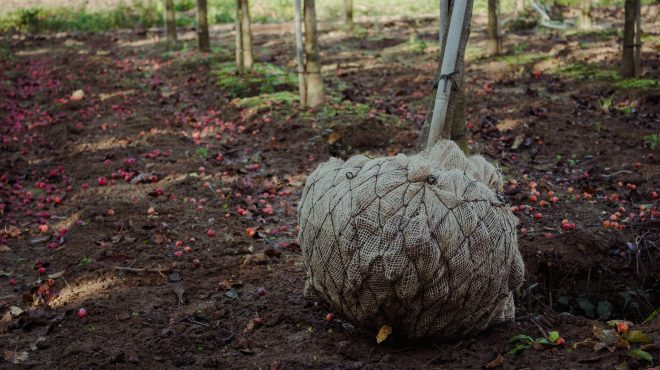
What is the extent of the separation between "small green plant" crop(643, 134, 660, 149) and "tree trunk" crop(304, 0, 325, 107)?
4816mm

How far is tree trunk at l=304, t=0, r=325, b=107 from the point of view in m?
9.41

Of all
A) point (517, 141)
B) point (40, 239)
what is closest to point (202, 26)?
point (517, 141)

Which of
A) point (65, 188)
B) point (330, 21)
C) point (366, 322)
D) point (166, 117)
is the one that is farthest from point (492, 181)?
point (330, 21)

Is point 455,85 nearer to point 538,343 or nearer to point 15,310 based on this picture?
point 538,343

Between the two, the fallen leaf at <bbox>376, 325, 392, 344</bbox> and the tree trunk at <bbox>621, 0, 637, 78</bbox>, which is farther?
the tree trunk at <bbox>621, 0, 637, 78</bbox>

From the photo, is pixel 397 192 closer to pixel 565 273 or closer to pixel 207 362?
pixel 207 362

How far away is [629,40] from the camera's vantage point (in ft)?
32.2

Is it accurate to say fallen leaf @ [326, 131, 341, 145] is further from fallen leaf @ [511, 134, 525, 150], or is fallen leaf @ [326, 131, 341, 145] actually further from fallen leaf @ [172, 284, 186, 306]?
fallen leaf @ [172, 284, 186, 306]

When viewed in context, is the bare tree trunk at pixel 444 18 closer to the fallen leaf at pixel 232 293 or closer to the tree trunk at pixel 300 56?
the fallen leaf at pixel 232 293

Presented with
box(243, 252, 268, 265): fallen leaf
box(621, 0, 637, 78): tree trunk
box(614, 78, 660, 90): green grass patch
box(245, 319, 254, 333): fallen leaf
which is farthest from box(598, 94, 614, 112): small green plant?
box(245, 319, 254, 333): fallen leaf

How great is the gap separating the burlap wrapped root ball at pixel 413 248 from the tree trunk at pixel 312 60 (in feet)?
21.0

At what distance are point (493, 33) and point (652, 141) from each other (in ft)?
21.6

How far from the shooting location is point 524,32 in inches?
675

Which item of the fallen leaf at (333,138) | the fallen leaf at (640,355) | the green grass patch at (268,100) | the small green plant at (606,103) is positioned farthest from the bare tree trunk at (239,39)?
the fallen leaf at (640,355)
